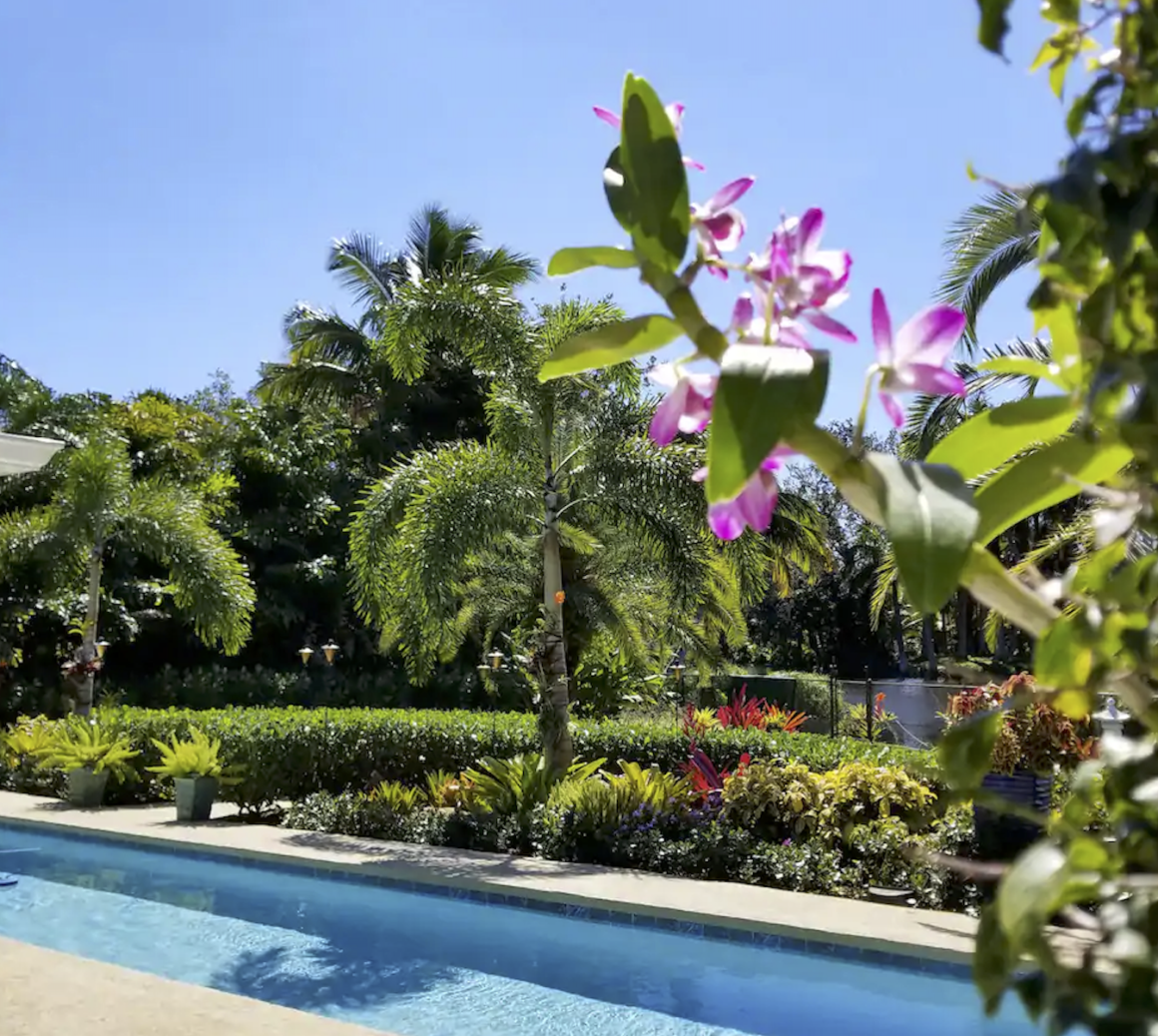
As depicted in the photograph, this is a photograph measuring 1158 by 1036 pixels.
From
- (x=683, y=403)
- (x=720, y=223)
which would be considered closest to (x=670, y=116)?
(x=720, y=223)

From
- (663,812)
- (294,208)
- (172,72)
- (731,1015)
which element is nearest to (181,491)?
(294,208)

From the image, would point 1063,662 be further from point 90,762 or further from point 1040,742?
point 90,762

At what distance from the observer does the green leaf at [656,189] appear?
31.2 inches

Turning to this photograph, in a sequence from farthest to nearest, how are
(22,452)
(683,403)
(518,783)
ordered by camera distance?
(518,783)
(22,452)
(683,403)

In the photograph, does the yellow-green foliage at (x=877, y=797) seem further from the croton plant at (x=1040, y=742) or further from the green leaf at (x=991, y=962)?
the green leaf at (x=991, y=962)

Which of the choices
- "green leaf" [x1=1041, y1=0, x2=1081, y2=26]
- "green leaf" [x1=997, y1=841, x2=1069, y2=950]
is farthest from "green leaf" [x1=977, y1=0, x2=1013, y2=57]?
"green leaf" [x1=997, y1=841, x2=1069, y2=950]

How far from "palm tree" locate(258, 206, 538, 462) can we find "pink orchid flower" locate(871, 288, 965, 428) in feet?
76.9

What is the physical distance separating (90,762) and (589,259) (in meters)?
13.9

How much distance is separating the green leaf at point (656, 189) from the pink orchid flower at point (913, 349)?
0.17 meters

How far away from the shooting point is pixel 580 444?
443 inches

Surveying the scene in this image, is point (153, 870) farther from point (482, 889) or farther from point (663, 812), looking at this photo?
point (663, 812)

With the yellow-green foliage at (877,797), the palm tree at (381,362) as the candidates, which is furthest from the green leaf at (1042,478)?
the palm tree at (381,362)

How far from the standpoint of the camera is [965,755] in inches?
27.5

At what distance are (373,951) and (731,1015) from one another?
8.64 ft
